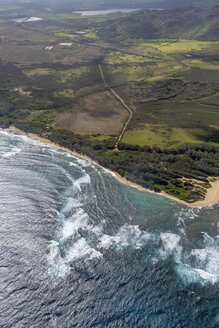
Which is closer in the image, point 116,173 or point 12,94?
point 116,173

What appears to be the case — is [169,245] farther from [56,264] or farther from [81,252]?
[56,264]

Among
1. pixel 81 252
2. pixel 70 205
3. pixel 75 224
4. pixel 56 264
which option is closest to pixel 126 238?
pixel 81 252

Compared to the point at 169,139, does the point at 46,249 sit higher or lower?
higher

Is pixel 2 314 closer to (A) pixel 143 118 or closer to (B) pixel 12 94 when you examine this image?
(A) pixel 143 118

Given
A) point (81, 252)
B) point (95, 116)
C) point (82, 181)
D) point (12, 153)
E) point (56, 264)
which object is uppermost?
point (56, 264)

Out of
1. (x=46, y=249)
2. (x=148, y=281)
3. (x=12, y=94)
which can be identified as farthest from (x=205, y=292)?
(x=12, y=94)

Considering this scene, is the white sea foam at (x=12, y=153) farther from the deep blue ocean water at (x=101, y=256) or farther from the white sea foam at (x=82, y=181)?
the white sea foam at (x=82, y=181)

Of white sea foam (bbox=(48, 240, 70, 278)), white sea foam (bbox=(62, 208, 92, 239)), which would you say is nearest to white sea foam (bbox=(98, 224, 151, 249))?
white sea foam (bbox=(62, 208, 92, 239))

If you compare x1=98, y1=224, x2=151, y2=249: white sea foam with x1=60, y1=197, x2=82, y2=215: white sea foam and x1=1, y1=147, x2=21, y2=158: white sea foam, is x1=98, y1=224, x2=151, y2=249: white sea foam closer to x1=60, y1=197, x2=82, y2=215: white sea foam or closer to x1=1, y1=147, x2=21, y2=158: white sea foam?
x1=60, y1=197, x2=82, y2=215: white sea foam
